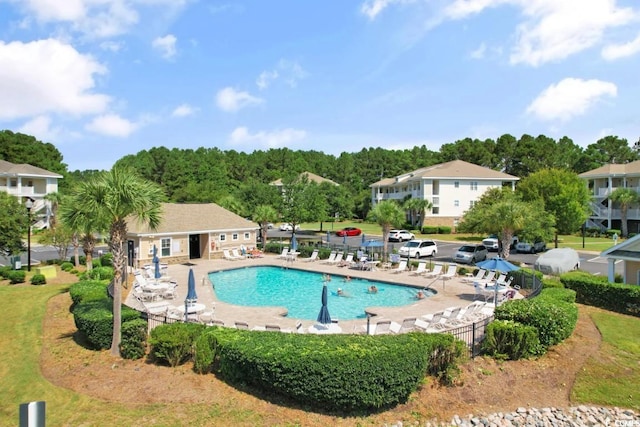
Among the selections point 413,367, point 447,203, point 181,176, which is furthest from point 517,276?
point 181,176

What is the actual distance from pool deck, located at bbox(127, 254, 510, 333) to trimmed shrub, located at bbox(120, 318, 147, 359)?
11.7 ft

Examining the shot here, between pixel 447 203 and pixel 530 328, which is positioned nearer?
pixel 530 328

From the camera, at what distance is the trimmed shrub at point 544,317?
44.3ft

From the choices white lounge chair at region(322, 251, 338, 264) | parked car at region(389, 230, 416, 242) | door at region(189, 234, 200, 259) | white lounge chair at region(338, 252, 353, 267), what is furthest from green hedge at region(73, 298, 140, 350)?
parked car at region(389, 230, 416, 242)

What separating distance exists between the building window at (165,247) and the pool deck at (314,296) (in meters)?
1.50

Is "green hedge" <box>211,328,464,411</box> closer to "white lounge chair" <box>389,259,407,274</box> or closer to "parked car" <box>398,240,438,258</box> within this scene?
"white lounge chair" <box>389,259,407,274</box>

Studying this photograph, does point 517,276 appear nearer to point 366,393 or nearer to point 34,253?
point 366,393

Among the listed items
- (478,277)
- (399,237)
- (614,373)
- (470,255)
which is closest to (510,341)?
(614,373)

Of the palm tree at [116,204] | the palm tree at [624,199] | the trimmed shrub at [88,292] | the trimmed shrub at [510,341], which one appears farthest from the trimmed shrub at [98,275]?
the palm tree at [624,199]

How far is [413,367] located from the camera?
33.8 ft

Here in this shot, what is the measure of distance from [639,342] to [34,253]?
45152 millimetres

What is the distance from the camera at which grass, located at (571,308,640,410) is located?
11188 mm

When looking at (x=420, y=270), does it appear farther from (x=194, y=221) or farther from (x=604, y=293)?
(x=194, y=221)

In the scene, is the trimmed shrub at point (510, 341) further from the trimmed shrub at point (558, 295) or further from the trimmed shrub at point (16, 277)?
the trimmed shrub at point (16, 277)
